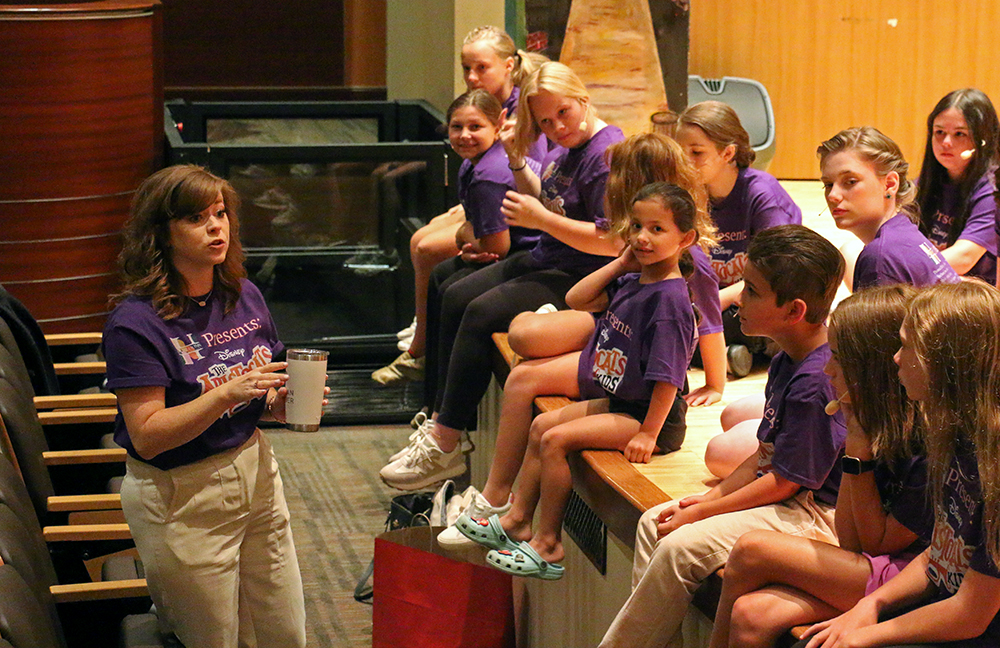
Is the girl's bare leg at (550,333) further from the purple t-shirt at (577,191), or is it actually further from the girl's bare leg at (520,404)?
the purple t-shirt at (577,191)

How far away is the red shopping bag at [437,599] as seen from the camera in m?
3.33

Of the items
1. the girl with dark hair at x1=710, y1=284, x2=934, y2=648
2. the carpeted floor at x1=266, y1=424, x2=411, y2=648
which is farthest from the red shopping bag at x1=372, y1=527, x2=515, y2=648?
the girl with dark hair at x1=710, y1=284, x2=934, y2=648

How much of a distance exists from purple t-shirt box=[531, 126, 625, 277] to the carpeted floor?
132 cm

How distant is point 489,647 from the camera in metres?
3.42

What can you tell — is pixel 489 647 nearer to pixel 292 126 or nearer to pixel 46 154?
pixel 46 154

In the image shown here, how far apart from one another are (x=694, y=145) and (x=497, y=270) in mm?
816

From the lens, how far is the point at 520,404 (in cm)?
328

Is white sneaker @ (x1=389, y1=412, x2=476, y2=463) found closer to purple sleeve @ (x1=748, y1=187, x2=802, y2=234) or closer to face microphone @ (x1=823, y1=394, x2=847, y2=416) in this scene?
purple sleeve @ (x1=748, y1=187, x2=802, y2=234)

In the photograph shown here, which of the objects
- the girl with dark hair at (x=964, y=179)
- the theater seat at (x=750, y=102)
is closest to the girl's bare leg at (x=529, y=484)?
the girl with dark hair at (x=964, y=179)

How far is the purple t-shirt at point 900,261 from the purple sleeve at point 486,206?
1.47 meters

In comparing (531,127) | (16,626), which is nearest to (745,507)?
(16,626)

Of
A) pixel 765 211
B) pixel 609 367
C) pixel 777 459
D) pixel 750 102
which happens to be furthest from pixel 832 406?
pixel 750 102

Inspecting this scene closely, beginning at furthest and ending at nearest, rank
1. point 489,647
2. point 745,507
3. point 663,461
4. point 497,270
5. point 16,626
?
1. point 497,270
2. point 489,647
3. point 663,461
4. point 745,507
5. point 16,626

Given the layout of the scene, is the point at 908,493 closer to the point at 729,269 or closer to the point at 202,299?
the point at 202,299
